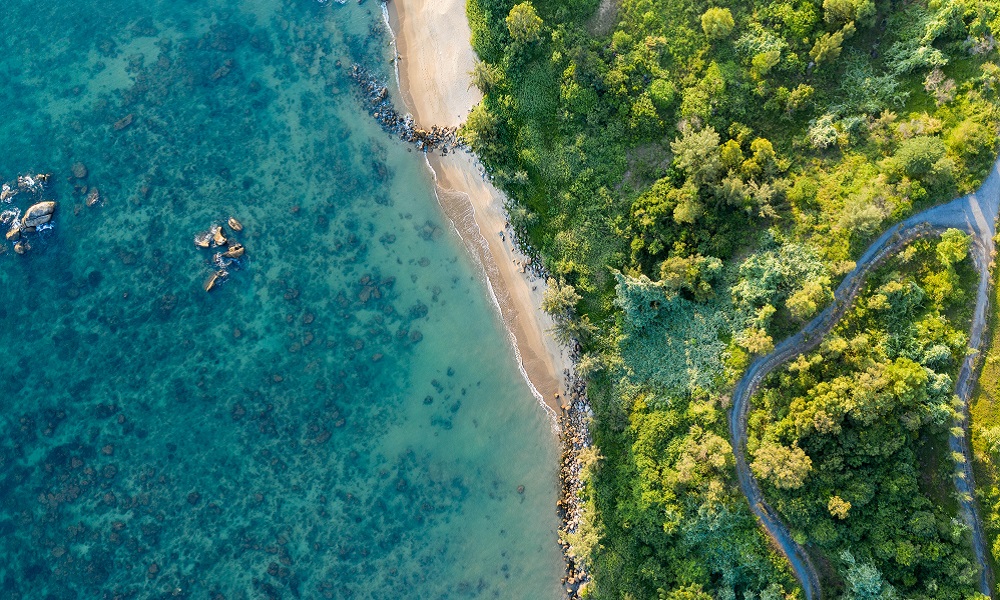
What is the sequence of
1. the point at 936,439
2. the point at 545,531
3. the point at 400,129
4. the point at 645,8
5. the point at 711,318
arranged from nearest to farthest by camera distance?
1. the point at 936,439
2. the point at 711,318
3. the point at 645,8
4. the point at 545,531
5. the point at 400,129

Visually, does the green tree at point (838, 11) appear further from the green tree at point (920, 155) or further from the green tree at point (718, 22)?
the green tree at point (920, 155)

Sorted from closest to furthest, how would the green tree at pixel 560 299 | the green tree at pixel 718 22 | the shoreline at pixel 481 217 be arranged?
the green tree at pixel 718 22 → the green tree at pixel 560 299 → the shoreline at pixel 481 217

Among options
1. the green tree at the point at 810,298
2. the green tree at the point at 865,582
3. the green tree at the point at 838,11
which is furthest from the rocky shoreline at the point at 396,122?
the green tree at the point at 865,582

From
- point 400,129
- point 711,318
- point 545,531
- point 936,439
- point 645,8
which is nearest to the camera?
point 936,439

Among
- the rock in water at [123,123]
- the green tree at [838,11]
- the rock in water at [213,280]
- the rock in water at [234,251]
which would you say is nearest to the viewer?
the green tree at [838,11]

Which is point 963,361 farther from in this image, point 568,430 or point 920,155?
point 568,430

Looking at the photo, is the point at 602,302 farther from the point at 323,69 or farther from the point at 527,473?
the point at 323,69

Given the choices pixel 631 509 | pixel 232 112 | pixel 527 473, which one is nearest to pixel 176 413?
pixel 232 112

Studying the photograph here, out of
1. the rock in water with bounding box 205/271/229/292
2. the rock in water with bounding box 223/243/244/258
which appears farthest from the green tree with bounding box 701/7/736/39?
the rock in water with bounding box 205/271/229/292
